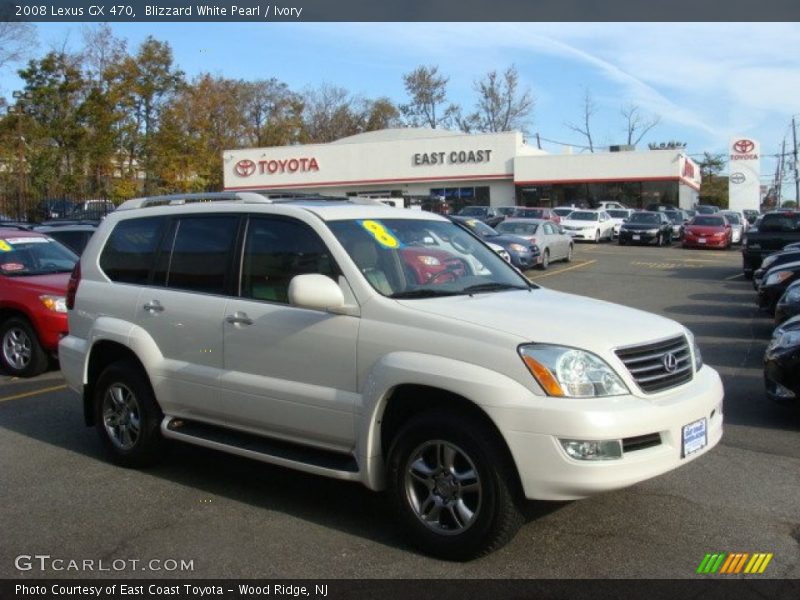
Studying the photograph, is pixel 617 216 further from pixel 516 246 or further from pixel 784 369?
pixel 784 369

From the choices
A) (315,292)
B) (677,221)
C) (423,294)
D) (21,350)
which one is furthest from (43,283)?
(677,221)

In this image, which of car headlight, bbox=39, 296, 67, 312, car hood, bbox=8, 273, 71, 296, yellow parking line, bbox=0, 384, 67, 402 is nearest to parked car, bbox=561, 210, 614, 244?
car hood, bbox=8, 273, 71, 296

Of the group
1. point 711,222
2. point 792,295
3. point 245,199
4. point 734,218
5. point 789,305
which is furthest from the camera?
point 734,218

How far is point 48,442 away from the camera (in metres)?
6.87

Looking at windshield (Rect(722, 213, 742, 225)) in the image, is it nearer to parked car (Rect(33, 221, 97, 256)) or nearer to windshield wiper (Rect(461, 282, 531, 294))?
parked car (Rect(33, 221, 97, 256))

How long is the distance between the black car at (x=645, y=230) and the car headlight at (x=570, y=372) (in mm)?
32962

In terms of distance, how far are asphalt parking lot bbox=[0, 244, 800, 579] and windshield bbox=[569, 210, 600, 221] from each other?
31.1 m

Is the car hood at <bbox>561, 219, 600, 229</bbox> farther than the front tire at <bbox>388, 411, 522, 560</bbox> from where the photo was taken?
Yes

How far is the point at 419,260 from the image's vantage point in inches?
206

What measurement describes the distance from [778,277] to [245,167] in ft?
159

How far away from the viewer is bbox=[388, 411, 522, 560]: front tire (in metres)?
4.18

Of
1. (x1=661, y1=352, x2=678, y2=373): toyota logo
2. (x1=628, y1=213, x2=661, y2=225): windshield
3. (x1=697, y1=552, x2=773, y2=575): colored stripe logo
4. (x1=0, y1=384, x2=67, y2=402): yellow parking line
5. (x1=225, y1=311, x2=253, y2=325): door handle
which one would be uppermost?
(x1=628, y1=213, x2=661, y2=225): windshield

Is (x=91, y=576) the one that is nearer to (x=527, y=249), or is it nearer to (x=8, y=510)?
(x=8, y=510)

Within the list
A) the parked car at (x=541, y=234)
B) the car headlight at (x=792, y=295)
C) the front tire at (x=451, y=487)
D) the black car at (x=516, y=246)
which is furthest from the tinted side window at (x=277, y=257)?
the parked car at (x=541, y=234)
